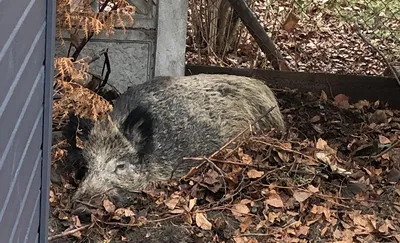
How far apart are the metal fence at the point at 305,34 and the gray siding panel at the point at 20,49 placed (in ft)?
14.0

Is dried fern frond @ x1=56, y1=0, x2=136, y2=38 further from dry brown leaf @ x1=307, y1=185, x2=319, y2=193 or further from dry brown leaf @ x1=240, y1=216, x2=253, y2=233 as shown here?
dry brown leaf @ x1=307, y1=185, x2=319, y2=193

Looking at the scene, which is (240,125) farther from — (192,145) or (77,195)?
(77,195)

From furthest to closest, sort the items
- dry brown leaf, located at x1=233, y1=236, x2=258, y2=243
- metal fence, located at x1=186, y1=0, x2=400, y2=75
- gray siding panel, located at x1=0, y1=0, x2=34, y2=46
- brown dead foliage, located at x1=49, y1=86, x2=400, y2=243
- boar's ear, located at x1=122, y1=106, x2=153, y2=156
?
metal fence, located at x1=186, y1=0, x2=400, y2=75
boar's ear, located at x1=122, y1=106, x2=153, y2=156
brown dead foliage, located at x1=49, y1=86, x2=400, y2=243
dry brown leaf, located at x1=233, y1=236, x2=258, y2=243
gray siding panel, located at x1=0, y1=0, x2=34, y2=46

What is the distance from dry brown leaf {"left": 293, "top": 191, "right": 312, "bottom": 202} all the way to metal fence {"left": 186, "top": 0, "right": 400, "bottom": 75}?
2.60 meters

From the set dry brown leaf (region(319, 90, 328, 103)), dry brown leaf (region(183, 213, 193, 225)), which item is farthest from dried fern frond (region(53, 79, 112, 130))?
dry brown leaf (region(319, 90, 328, 103))

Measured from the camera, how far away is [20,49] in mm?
2832

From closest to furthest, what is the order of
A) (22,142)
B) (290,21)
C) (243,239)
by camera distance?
(22,142)
(243,239)
(290,21)

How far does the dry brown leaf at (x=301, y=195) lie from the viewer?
509 cm

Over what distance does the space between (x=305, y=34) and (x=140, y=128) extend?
3188 millimetres

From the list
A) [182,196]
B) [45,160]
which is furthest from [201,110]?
[45,160]

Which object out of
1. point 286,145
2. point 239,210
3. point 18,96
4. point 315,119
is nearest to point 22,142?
point 18,96

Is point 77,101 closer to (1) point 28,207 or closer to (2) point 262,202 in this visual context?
(2) point 262,202

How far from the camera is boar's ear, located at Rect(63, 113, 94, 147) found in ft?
17.9

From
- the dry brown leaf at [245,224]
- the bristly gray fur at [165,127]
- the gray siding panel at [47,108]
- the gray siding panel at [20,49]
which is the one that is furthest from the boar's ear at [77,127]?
the gray siding panel at [20,49]
